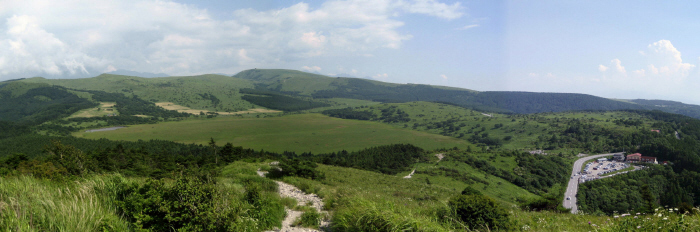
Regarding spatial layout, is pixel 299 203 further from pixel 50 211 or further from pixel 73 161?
pixel 73 161

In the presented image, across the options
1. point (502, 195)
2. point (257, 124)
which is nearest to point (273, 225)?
point (502, 195)

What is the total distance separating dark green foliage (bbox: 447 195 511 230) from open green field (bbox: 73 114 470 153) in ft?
409

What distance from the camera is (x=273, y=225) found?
891 centimetres

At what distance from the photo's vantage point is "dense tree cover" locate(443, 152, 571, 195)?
94.6 metres

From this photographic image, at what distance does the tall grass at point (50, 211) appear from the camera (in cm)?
450

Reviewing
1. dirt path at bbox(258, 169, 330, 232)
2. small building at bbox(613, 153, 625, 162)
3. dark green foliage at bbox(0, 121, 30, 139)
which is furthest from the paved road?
dark green foliage at bbox(0, 121, 30, 139)

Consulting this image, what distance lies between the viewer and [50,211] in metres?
4.93

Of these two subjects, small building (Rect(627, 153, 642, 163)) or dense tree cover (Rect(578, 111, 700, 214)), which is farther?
small building (Rect(627, 153, 642, 163))

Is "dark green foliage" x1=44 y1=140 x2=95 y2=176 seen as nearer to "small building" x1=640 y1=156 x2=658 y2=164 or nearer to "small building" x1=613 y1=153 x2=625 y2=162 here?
"small building" x1=640 y1=156 x2=658 y2=164

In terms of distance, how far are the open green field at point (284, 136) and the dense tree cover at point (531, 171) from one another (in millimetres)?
47085

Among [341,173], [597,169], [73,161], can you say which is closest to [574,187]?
[597,169]

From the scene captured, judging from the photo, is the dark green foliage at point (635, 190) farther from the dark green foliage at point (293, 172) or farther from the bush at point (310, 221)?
the bush at point (310, 221)

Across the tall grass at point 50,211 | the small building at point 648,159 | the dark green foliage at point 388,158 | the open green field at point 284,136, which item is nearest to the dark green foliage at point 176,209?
the tall grass at point 50,211

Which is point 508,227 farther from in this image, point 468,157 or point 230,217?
point 468,157
